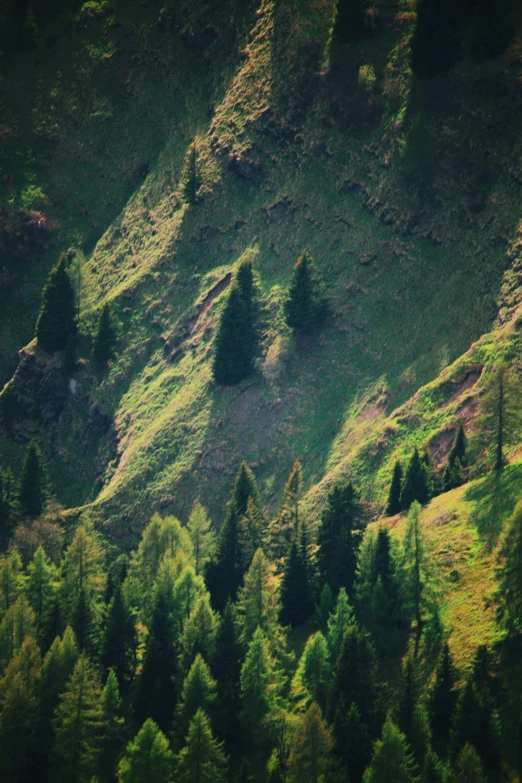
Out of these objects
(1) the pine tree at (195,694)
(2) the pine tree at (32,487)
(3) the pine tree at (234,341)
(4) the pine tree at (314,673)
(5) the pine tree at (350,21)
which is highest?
(5) the pine tree at (350,21)

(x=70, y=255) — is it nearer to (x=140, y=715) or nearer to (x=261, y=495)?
(x=261, y=495)

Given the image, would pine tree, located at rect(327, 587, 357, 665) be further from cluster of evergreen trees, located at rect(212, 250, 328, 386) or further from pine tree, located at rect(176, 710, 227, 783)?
cluster of evergreen trees, located at rect(212, 250, 328, 386)

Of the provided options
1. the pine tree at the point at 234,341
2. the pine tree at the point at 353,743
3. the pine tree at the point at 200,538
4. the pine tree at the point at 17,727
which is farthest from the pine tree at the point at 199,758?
the pine tree at the point at 234,341

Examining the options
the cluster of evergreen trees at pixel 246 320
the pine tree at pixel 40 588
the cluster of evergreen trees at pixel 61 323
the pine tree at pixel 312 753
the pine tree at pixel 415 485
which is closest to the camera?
→ the pine tree at pixel 312 753

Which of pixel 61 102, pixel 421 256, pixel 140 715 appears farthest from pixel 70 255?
pixel 140 715

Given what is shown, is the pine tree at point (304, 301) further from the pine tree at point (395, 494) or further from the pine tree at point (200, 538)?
the pine tree at point (200, 538)

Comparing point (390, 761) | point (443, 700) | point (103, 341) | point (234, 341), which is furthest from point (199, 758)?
point (103, 341)

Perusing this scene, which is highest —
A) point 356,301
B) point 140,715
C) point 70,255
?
point 70,255
